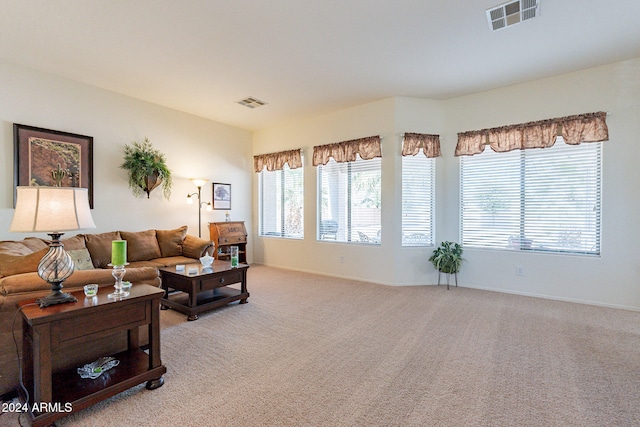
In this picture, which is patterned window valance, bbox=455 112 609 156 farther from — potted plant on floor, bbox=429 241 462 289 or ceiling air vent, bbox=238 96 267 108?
ceiling air vent, bbox=238 96 267 108

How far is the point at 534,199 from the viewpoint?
13.7 feet

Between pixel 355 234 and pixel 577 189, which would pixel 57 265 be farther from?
pixel 577 189

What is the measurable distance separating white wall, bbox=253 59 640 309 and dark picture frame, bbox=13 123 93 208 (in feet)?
10.8

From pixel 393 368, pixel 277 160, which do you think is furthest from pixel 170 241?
pixel 393 368

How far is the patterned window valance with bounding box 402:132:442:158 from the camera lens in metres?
4.72

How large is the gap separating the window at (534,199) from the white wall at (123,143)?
451 cm

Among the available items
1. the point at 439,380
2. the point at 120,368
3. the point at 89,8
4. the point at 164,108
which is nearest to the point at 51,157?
the point at 164,108

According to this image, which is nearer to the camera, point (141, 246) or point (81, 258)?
point (81, 258)

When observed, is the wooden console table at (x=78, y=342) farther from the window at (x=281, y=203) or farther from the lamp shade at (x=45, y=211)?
the window at (x=281, y=203)

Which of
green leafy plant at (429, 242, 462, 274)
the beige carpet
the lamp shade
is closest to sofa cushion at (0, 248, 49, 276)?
the lamp shade

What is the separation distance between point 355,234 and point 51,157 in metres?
4.54

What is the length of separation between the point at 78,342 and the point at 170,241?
3.21 m

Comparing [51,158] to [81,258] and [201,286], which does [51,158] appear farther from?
[201,286]

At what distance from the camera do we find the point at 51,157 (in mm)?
3928
